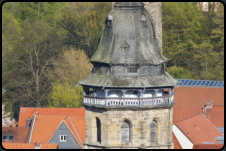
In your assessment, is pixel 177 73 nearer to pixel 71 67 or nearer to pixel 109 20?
pixel 71 67

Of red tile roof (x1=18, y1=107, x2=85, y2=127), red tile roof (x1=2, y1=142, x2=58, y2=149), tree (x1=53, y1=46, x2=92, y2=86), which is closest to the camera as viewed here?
red tile roof (x1=2, y1=142, x2=58, y2=149)

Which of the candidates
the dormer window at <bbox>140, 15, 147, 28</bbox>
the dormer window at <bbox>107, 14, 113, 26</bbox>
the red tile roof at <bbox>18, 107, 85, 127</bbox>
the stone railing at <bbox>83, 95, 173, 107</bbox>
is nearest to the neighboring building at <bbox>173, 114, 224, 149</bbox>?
the red tile roof at <bbox>18, 107, 85, 127</bbox>

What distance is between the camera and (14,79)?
87438mm

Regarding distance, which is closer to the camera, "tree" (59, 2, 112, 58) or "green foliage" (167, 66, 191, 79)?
"green foliage" (167, 66, 191, 79)

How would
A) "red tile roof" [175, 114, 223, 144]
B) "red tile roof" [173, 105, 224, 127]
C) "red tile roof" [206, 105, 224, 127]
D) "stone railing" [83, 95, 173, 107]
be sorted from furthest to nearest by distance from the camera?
"red tile roof" [206, 105, 224, 127] → "red tile roof" [173, 105, 224, 127] → "red tile roof" [175, 114, 223, 144] → "stone railing" [83, 95, 173, 107]

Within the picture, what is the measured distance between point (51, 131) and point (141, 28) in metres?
24.4

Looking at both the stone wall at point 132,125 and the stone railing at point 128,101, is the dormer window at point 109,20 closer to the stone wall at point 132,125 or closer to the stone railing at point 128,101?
the stone railing at point 128,101

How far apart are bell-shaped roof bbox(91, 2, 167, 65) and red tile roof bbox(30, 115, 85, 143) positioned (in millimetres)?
22331

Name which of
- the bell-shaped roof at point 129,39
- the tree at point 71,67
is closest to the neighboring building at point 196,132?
the bell-shaped roof at point 129,39

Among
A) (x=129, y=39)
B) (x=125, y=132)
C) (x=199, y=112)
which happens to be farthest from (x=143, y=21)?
(x=199, y=112)

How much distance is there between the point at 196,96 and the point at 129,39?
29.5m

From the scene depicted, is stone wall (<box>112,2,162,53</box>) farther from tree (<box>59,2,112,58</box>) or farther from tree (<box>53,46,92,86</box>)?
tree (<box>59,2,112,58</box>)

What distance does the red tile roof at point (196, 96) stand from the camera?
216ft

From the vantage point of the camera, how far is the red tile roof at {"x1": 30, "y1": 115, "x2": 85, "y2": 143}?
6028 centimetres
